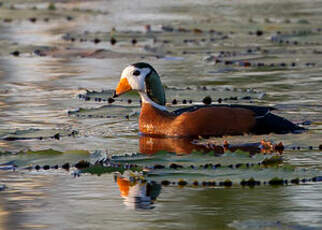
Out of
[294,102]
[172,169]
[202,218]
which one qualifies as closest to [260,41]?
[294,102]

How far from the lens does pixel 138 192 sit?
7055mm

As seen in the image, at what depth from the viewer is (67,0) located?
90.8 ft

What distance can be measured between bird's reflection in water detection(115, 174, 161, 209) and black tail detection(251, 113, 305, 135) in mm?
2124

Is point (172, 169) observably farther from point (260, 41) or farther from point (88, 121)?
point (260, 41)

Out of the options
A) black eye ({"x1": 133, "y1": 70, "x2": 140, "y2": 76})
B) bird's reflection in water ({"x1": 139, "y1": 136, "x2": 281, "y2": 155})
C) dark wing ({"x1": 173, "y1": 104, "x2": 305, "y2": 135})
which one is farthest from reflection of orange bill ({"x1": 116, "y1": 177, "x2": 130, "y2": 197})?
black eye ({"x1": 133, "y1": 70, "x2": 140, "y2": 76})

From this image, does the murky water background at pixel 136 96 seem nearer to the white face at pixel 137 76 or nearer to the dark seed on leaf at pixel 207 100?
the dark seed on leaf at pixel 207 100

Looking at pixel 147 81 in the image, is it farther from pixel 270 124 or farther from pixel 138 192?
pixel 138 192

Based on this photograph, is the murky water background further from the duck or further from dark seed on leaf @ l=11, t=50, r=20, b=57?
the duck

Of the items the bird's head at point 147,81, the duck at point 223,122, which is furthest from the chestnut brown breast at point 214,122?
the bird's head at point 147,81

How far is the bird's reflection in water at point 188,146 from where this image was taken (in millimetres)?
8585

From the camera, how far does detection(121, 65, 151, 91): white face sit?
9.97 meters

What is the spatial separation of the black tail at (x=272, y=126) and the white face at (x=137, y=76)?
129 cm

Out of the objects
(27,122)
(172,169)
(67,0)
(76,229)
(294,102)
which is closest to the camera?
(76,229)

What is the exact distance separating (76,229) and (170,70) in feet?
27.2
